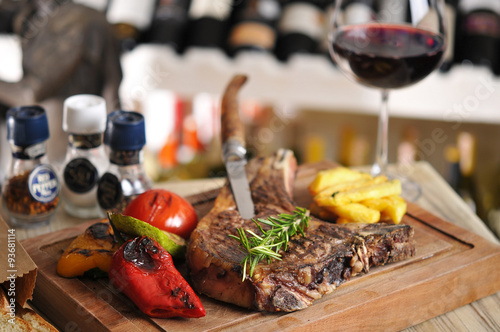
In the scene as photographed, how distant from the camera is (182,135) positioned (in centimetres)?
297

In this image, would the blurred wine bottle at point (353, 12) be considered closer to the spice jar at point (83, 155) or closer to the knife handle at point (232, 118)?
the knife handle at point (232, 118)

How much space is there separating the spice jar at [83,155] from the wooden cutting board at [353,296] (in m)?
0.15

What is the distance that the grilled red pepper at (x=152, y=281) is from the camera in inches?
35.9

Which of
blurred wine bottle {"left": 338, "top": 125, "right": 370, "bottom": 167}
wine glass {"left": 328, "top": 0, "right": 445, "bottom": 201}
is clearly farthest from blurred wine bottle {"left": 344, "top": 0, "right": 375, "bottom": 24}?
blurred wine bottle {"left": 338, "top": 125, "right": 370, "bottom": 167}

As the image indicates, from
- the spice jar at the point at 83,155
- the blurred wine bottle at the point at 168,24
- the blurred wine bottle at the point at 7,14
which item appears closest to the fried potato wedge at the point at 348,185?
the spice jar at the point at 83,155

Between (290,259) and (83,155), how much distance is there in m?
0.62

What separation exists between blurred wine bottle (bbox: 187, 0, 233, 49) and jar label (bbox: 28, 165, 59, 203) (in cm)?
104

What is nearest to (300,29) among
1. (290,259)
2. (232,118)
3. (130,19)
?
(130,19)

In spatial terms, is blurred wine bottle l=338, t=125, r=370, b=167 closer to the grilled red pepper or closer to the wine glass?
the wine glass

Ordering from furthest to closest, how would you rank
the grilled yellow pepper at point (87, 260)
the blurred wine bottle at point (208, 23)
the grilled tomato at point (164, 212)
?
1. the blurred wine bottle at point (208, 23)
2. the grilled tomato at point (164, 212)
3. the grilled yellow pepper at point (87, 260)

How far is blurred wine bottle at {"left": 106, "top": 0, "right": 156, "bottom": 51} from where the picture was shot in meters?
2.22

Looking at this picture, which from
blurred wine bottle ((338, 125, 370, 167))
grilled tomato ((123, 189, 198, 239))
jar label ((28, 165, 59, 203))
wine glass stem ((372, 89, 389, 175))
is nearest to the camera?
grilled tomato ((123, 189, 198, 239))

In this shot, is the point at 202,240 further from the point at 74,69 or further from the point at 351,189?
the point at 74,69

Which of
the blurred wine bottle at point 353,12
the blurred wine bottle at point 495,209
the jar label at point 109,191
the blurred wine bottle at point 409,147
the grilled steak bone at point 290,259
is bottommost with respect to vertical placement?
the blurred wine bottle at point 495,209
